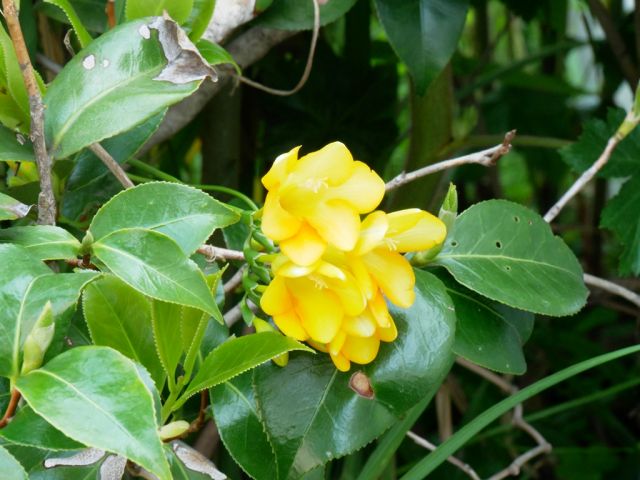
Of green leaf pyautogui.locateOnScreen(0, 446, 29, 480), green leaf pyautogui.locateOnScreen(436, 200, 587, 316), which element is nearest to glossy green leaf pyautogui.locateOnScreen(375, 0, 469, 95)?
green leaf pyautogui.locateOnScreen(436, 200, 587, 316)

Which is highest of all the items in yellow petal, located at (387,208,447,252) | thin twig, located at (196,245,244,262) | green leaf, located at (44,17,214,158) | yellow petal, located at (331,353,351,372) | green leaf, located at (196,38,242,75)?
green leaf, located at (44,17,214,158)

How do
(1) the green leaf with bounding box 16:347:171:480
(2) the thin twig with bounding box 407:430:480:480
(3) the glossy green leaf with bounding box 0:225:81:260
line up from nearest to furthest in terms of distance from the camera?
(1) the green leaf with bounding box 16:347:171:480 < (3) the glossy green leaf with bounding box 0:225:81:260 < (2) the thin twig with bounding box 407:430:480:480

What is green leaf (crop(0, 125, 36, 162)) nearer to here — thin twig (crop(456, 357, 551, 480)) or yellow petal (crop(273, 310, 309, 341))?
yellow petal (crop(273, 310, 309, 341))

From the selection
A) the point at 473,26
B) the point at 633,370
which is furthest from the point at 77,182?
the point at 473,26

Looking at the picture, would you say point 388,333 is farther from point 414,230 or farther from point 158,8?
point 158,8

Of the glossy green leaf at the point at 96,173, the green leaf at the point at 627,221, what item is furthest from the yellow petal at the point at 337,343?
the green leaf at the point at 627,221

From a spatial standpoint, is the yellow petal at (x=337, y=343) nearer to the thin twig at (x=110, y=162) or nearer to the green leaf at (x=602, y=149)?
the thin twig at (x=110, y=162)
